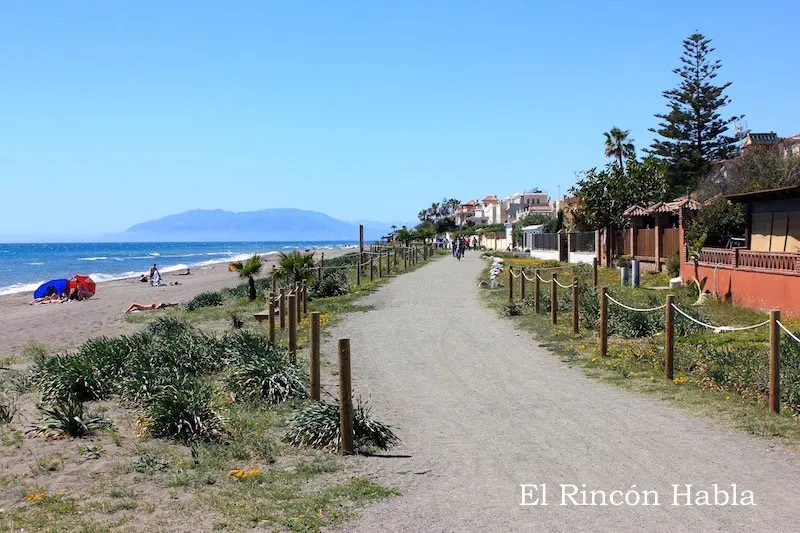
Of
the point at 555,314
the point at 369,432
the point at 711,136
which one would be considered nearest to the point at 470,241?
the point at 711,136

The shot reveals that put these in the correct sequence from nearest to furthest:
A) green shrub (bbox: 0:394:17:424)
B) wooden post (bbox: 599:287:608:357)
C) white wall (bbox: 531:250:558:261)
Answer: green shrub (bbox: 0:394:17:424) → wooden post (bbox: 599:287:608:357) → white wall (bbox: 531:250:558:261)

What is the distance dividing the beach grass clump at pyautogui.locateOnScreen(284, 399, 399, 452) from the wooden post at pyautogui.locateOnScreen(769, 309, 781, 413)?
13.8 feet

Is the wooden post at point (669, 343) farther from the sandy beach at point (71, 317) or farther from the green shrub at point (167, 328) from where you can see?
the sandy beach at point (71, 317)

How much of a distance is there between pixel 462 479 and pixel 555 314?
10.8m

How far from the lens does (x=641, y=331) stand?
1423 cm

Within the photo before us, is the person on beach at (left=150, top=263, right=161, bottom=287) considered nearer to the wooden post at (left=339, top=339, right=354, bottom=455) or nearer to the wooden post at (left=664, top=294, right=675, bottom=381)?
the wooden post at (left=664, top=294, right=675, bottom=381)

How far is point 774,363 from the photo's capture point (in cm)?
863

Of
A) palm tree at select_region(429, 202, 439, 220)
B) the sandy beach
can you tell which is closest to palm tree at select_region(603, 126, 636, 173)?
the sandy beach

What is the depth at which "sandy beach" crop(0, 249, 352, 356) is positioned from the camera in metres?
21.9

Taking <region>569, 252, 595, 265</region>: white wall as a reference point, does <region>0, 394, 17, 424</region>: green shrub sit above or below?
below

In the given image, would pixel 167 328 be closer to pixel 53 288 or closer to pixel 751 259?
pixel 751 259

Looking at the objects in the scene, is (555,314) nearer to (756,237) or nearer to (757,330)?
(757,330)

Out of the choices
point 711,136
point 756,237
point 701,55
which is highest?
point 701,55

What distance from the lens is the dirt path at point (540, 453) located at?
5.78 m
